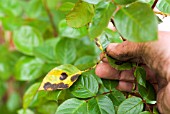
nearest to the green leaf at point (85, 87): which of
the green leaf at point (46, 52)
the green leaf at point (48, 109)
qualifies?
the green leaf at point (46, 52)

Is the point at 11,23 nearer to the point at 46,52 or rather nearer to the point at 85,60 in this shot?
the point at 46,52

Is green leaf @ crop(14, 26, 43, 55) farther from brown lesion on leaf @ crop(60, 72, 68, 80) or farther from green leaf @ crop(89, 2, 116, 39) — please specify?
green leaf @ crop(89, 2, 116, 39)

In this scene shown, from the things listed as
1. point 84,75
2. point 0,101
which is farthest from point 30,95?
point 0,101

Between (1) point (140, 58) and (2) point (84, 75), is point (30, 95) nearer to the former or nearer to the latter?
(2) point (84, 75)

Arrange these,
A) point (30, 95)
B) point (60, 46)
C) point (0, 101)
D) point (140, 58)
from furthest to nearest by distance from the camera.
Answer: point (0, 101), point (60, 46), point (30, 95), point (140, 58)

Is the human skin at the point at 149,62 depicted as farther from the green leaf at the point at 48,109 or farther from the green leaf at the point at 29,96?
the green leaf at the point at 48,109

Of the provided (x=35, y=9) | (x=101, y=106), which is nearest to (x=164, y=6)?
(x=101, y=106)

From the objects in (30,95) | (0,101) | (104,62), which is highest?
(104,62)

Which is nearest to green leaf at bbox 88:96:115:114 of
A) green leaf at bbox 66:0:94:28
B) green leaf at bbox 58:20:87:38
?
green leaf at bbox 66:0:94:28
